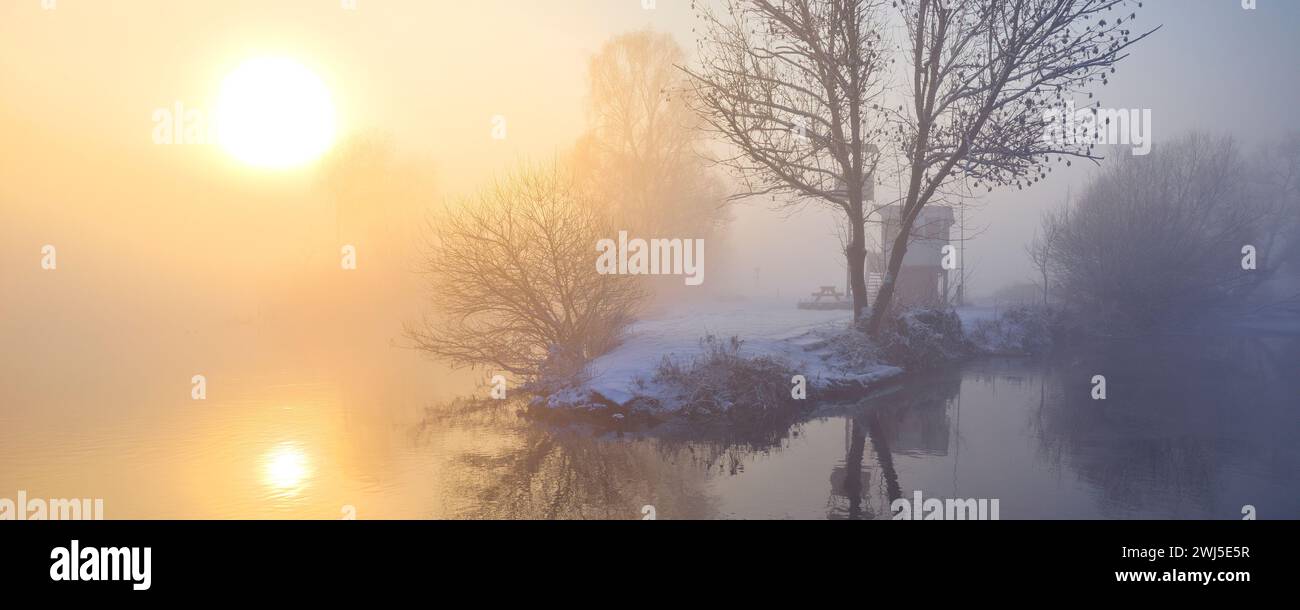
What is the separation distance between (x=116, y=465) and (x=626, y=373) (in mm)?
10147

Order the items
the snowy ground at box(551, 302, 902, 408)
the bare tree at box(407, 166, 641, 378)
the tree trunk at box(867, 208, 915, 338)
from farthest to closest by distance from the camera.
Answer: the tree trunk at box(867, 208, 915, 338) < the bare tree at box(407, 166, 641, 378) < the snowy ground at box(551, 302, 902, 408)

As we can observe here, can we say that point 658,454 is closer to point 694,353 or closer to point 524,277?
point 694,353

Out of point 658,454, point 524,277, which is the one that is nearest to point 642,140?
point 524,277

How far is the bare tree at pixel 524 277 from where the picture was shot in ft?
72.4

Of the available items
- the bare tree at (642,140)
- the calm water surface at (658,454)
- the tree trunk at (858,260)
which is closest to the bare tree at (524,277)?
the calm water surface at (658,454)

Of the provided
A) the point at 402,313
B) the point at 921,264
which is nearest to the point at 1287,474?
the point at 921,264

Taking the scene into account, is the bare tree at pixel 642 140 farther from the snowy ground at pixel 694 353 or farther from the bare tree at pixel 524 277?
the bare tree at pixel 524 277

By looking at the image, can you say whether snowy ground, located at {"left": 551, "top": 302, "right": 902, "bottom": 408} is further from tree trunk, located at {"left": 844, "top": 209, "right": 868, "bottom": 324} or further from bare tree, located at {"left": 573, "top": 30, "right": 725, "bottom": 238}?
bare tree, located at {"left": 573, "top": 30, "right": 725, "bottom": 238}

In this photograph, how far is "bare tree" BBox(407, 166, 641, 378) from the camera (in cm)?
2206

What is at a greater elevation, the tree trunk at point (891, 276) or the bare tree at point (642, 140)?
the bare tree at point (642, 140)

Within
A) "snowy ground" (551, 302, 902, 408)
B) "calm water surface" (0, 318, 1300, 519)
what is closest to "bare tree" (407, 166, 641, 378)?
"snowy ground" (551, 302, 902, 408)

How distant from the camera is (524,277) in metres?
22.5
